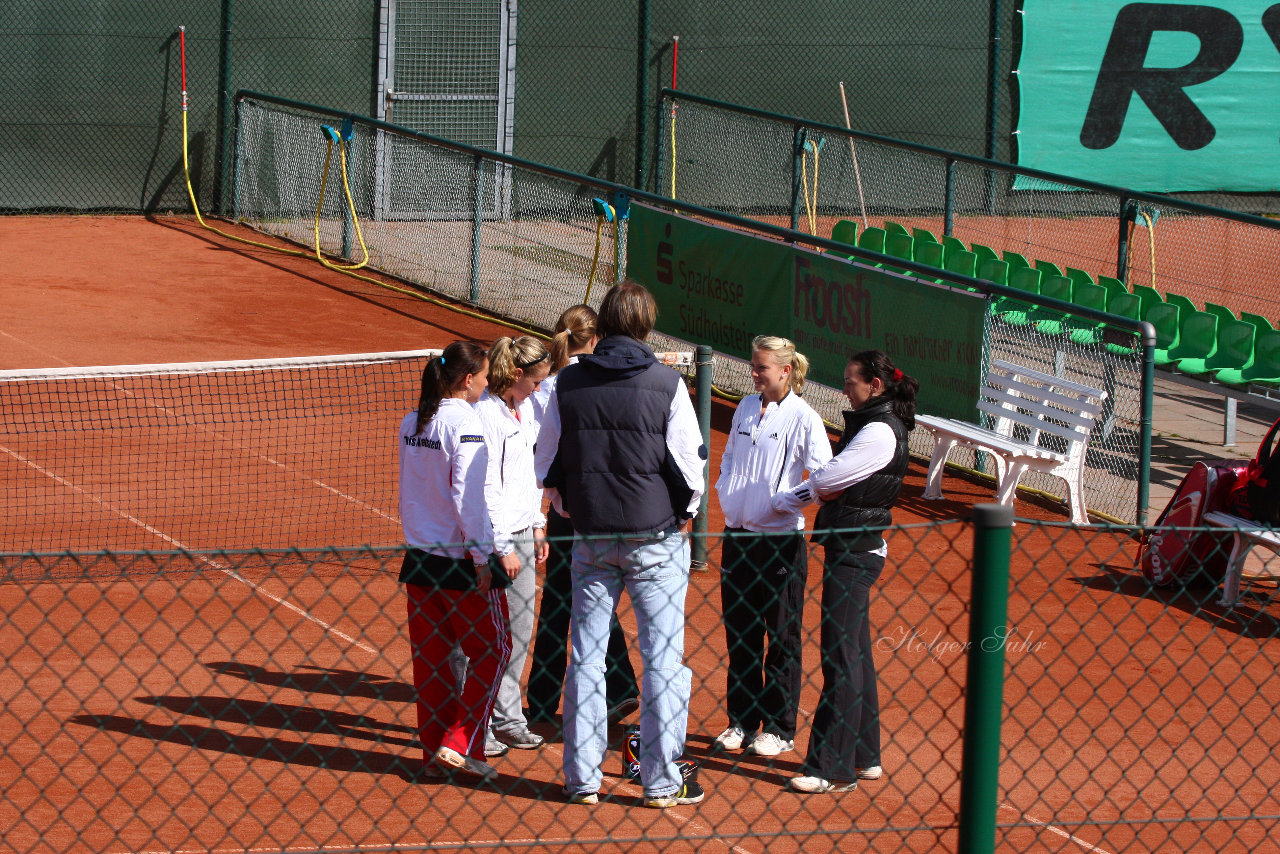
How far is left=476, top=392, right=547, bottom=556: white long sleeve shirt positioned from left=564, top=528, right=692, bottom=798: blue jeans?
411 mm

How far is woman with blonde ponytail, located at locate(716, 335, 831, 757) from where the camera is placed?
6207 mm

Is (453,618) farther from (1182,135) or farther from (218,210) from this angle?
(1182,135)

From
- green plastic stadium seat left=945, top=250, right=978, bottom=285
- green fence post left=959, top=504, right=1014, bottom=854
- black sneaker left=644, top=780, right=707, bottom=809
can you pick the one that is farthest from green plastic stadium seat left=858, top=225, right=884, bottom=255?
green fence post left=959, top=504, right=1014, bottom=854

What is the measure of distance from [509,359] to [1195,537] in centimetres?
446

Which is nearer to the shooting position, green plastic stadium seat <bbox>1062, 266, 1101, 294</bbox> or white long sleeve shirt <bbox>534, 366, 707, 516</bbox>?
white long sleeve shirt <bbox>534, 366, 707, 516</bbox>

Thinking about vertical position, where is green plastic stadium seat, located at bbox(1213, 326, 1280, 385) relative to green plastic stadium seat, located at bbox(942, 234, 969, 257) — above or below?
below

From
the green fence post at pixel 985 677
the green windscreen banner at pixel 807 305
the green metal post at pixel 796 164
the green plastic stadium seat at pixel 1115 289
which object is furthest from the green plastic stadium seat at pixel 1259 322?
the green fence post at pixel 985 677

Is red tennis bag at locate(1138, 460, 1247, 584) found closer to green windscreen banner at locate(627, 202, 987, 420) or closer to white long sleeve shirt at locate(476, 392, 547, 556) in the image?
green windscreen banner at locate(627, 202, 987, 420)

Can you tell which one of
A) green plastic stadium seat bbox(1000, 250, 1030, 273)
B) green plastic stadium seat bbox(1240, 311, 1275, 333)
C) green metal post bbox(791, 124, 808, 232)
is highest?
green metal post bbox(791, 124, 808, 232)

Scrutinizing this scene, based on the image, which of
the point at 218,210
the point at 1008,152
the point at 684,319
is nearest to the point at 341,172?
the point at 218,210

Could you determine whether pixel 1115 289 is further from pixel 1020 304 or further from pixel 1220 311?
pixel 1020 304

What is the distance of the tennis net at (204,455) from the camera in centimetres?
930

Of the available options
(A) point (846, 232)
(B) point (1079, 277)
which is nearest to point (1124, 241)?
(B) point (1079, 277)

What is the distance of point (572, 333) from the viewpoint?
6.72 meters
